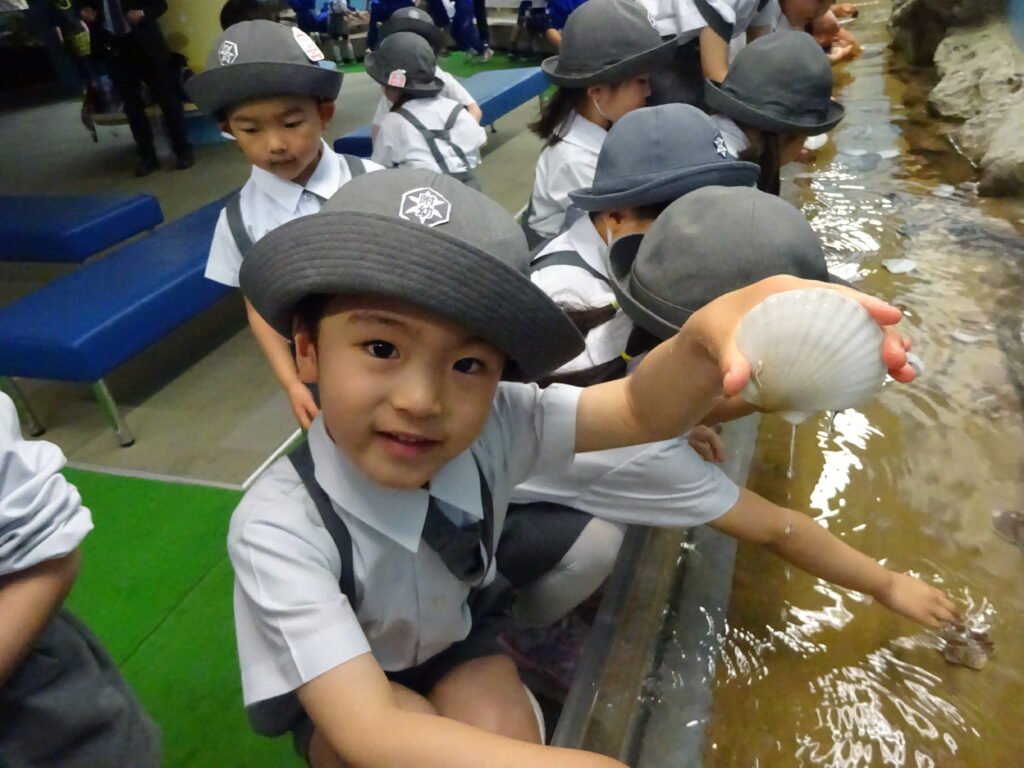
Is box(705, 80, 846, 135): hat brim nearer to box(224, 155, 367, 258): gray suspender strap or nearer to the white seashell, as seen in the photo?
box(224, 155, 367, 258): gray suspender strap

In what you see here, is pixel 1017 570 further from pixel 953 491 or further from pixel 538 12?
pixel 538 12

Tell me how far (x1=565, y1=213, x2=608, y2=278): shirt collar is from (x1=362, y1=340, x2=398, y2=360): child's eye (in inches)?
27.7

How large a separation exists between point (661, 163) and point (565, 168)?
72cm

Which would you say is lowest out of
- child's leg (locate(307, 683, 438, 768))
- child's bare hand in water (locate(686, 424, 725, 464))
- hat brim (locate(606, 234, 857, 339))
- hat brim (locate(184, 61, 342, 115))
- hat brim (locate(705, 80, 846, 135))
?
child's leg (locate(307, 683, 438, 768))

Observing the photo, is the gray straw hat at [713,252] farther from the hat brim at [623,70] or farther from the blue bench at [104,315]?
the blue bench at [104,315]

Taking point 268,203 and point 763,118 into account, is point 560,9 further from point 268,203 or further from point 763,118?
point 268,203

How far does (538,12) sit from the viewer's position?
786cm

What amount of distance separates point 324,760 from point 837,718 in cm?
77

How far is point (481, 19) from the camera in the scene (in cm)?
838

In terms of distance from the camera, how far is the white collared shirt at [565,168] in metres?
2.07

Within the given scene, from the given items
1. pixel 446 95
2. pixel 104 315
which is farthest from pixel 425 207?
pixel 446 95

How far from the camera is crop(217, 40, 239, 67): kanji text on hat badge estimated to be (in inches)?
61.3

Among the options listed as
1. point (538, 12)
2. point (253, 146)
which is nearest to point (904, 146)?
point (253, 146)

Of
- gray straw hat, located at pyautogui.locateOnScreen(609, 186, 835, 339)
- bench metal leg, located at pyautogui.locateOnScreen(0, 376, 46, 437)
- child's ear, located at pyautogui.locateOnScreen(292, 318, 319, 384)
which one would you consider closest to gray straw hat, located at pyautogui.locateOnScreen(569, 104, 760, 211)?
gray straw hat, located at pyautogui.locateOnScreen(609, 186, 835, 339)
